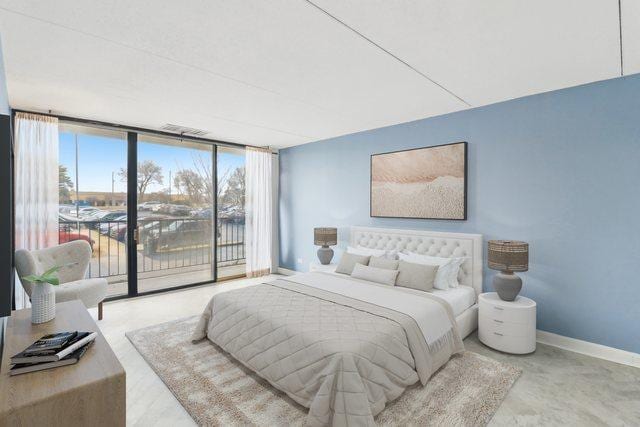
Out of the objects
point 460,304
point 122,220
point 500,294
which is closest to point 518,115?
point 500,294

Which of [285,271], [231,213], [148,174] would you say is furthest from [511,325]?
[148,174]

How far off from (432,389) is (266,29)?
294 cm

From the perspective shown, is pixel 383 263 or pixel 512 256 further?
pixel 383 263

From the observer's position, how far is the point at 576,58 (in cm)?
242

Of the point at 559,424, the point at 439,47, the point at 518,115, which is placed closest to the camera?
the point at 559,424

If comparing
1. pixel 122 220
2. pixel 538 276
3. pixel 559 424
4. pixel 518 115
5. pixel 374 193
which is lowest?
pixel 559 424

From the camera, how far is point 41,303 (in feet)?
6.59

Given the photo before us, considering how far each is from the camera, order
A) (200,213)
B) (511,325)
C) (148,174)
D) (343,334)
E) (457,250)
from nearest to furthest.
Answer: (343,334) → (511,325) → (457,250) → (148,174) → (200,213)

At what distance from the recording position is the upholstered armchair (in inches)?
131

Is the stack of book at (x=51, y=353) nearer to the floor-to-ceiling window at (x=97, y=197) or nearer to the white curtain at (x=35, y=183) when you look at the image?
the white curtain at (x=35, y=183)

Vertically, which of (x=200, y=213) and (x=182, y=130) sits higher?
(x=182, y=130)

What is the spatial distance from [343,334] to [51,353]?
169 cm

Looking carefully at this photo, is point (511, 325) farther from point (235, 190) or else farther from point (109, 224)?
point (109, 224)

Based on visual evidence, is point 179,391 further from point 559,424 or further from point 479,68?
point 479,68
